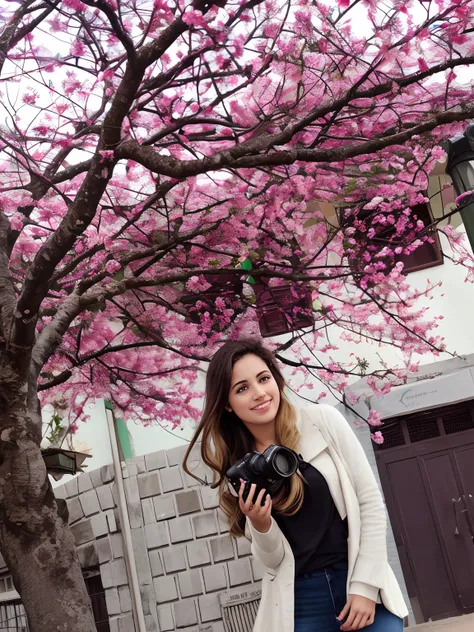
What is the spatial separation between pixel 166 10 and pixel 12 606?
238 inches

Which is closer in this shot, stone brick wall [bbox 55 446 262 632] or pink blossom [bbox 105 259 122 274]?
pink blossom [bbox 105 259 122 274]

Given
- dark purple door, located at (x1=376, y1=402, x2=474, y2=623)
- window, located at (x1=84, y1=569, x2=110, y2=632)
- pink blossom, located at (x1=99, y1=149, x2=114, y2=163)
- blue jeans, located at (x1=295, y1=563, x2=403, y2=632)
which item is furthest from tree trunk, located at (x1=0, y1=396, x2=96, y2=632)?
dark purple door, located at (x1=376, y1=402, x2=474, y2=623)

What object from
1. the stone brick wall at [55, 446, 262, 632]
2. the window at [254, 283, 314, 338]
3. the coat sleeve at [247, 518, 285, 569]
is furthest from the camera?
the window at [254, 283, 314, 338]

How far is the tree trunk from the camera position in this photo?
3.25 meters

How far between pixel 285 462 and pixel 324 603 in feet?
1.27

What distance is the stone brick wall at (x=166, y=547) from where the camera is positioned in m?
6.27

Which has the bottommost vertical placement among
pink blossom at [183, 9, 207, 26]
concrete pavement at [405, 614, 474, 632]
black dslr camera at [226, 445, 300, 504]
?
concrete pavement at [405, 614, 474, 632]

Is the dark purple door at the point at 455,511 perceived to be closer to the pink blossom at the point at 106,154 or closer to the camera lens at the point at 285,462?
the pink blossom at the point at 106,154

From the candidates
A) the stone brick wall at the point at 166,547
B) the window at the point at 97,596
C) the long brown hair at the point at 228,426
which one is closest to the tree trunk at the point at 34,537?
the long brown hair at the point at 228,426

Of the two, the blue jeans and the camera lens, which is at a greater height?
the camera lens

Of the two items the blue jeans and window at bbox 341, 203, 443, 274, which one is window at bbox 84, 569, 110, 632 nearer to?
window at bbox 341, 203, 443, 274

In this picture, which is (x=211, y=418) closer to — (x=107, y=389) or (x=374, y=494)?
(x=374, y=494)

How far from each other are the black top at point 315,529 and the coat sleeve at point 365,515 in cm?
8

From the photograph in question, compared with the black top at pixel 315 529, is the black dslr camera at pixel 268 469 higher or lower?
higher
